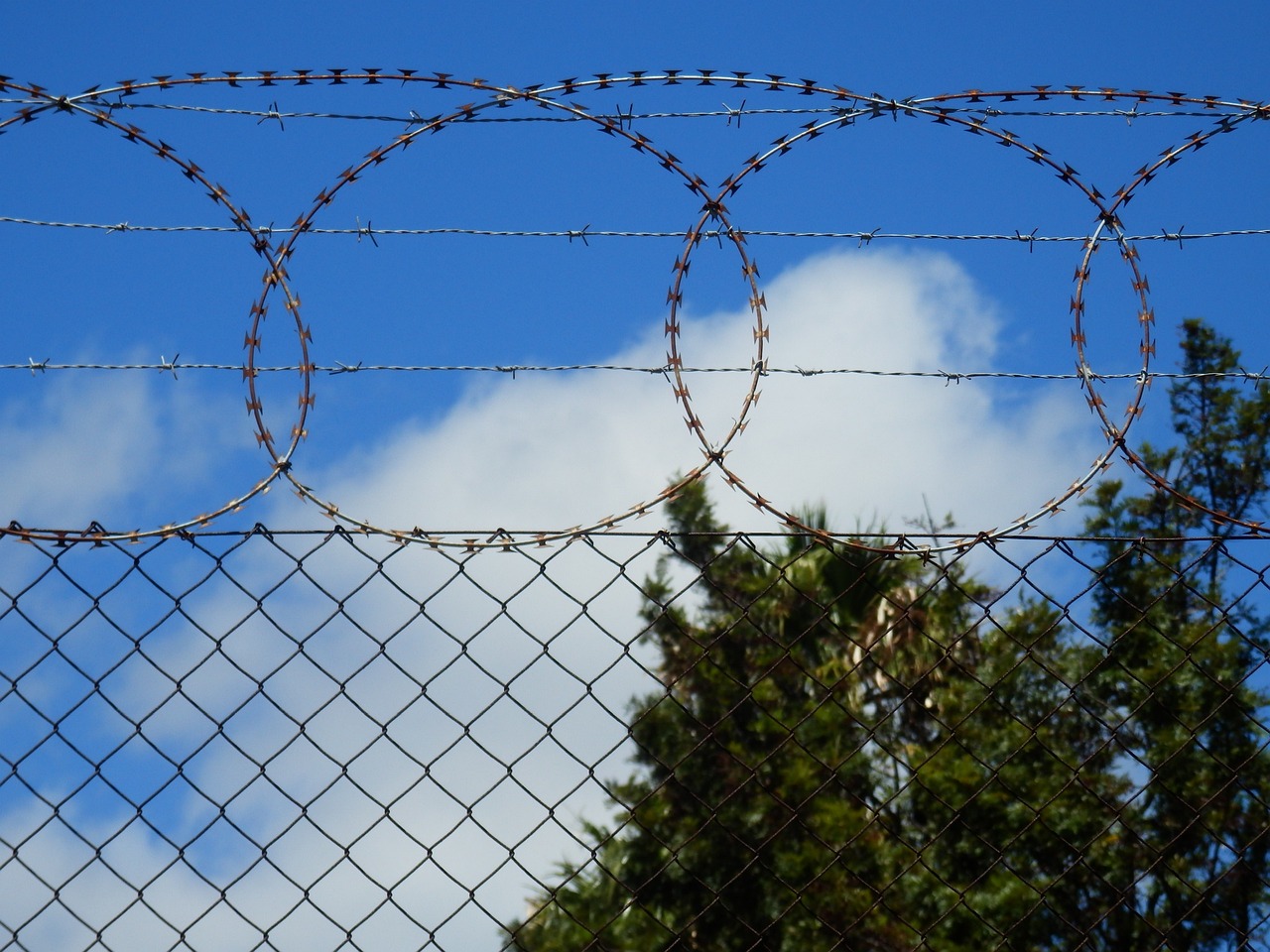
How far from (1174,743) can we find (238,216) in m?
7.95

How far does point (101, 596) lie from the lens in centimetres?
244

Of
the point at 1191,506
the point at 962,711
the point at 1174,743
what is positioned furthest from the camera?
the point at 962,711

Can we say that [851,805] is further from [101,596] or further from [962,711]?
[101,596]

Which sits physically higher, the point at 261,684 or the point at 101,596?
the point at 101,596

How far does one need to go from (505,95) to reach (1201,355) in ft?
38.4

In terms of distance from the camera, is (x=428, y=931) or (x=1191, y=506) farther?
(x=1191, y=506)

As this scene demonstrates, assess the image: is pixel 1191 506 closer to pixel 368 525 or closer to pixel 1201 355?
pixel 368 525

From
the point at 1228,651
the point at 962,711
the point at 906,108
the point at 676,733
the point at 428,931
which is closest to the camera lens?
the point at 428,931

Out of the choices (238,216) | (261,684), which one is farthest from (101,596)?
(238,216)

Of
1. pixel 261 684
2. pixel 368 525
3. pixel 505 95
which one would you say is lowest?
pixel 261 684

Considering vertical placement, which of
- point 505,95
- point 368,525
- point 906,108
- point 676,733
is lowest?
point 368,525

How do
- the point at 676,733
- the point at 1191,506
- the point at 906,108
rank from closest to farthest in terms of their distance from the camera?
the point at 1191,506
the point at 906,108
the point at 676,733

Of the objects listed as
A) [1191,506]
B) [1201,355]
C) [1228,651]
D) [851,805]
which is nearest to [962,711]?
[851,805]

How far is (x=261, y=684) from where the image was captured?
2406 mm
